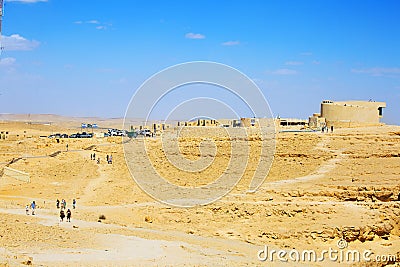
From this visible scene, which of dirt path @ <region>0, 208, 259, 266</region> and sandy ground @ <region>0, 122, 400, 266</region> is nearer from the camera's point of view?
dirt path @ <region>0, 208, 259, 266</region>

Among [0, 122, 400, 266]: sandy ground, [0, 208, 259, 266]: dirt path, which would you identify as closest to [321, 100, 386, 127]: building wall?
[0, 122, 400, 266]: sandy ground

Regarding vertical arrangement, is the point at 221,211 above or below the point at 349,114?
below

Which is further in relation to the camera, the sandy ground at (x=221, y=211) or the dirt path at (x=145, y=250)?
the sandy ground at (x=221, y=211)

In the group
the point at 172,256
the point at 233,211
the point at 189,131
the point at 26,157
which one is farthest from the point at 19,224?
the point at 189,131

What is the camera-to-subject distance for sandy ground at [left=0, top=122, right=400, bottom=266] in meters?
17.1

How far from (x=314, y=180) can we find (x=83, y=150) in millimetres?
25420

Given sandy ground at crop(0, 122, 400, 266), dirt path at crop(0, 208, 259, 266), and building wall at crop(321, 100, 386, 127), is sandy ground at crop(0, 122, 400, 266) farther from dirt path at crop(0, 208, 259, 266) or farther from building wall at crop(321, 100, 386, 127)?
building wall at crop(321, 100, 386, 127)

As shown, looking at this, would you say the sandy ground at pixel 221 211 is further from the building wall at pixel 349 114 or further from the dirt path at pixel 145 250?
the building wall at pixel 349 114

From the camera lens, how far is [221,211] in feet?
79.6

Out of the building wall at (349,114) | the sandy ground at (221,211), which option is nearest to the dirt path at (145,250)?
the sandy ground at (221,211)

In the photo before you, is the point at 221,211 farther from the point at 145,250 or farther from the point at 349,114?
the point at 349,114

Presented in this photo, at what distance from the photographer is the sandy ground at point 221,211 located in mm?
17094

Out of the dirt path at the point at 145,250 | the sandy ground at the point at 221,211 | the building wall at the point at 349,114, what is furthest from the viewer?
the building wall at the point at 349,114

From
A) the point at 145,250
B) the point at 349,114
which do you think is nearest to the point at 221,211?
the point at 145,250
